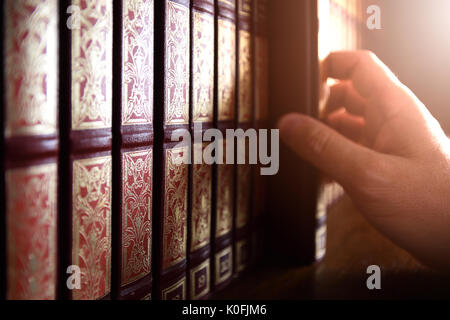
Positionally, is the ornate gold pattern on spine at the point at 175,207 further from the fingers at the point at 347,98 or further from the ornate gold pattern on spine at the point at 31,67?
the fingers at the point at 347,98

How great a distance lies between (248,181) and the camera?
26.4 inches

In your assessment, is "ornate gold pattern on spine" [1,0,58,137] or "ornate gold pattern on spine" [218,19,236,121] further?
"ornate gold pattern on spine" [218,19,236,121]

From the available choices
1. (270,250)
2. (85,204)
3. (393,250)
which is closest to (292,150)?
(270,250)

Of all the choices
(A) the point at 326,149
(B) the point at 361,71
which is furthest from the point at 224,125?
(B) the point at 361,71

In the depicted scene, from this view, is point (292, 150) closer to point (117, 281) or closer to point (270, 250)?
point (270, 250)

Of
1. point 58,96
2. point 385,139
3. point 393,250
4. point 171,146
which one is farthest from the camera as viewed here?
point 393,250

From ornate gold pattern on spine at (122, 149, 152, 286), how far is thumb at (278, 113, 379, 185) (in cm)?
27

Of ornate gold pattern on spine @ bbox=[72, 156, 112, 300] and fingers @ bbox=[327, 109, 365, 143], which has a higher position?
fingers @ bbox=[327, 109, 365, 143]

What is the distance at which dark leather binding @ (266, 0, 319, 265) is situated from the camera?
68 cm

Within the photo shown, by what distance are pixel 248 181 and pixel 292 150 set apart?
0.30ft

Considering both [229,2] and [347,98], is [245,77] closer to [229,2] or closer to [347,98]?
[229,2]

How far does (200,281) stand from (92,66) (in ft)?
1.04

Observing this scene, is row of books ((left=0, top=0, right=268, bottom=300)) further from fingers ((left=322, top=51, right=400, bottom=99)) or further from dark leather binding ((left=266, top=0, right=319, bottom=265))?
fingers ((left=322, top=51, right=400, bottom=99))

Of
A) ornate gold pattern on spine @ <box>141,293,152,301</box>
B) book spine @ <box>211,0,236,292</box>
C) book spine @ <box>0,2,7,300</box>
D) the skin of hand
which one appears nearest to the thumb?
the skin of hand
